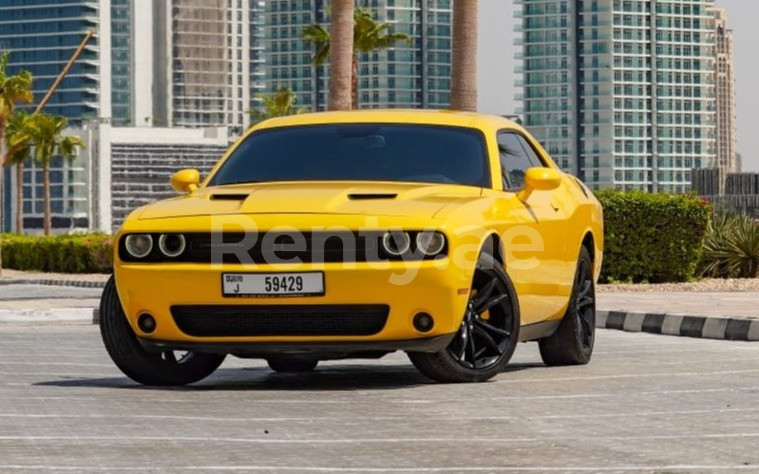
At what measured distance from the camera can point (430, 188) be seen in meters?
10.5

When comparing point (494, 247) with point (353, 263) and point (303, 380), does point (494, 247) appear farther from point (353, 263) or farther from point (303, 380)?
point (303, 380)

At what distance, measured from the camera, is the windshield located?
10828 mm

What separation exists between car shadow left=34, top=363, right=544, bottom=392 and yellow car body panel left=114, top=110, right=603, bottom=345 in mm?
602

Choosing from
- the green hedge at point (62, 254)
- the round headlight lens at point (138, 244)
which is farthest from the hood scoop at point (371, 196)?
the green hedge at point (62, 254)

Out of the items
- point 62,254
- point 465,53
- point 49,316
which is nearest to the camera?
point 49,316

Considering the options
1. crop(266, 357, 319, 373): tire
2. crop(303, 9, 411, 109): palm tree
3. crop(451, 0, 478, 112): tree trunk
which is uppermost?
crop(303, 9, 411, 109): palm tree

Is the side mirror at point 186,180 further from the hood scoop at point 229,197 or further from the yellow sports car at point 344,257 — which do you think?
the hood scoop at point 229,197

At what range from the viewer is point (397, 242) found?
9.55 meters

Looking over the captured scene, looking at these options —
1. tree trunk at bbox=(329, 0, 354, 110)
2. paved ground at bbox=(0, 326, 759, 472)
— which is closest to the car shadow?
paved ground at bbox=(0, 326, 759, 472)

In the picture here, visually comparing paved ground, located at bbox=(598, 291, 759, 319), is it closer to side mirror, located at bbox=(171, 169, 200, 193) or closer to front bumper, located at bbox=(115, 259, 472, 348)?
side mirror, located at bbox=(171, 169, 200, 193)

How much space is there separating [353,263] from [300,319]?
42 cm

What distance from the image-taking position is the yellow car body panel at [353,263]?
9586 mm

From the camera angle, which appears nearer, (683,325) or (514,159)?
(514,159)

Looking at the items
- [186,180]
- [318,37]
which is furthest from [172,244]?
[318,37]
